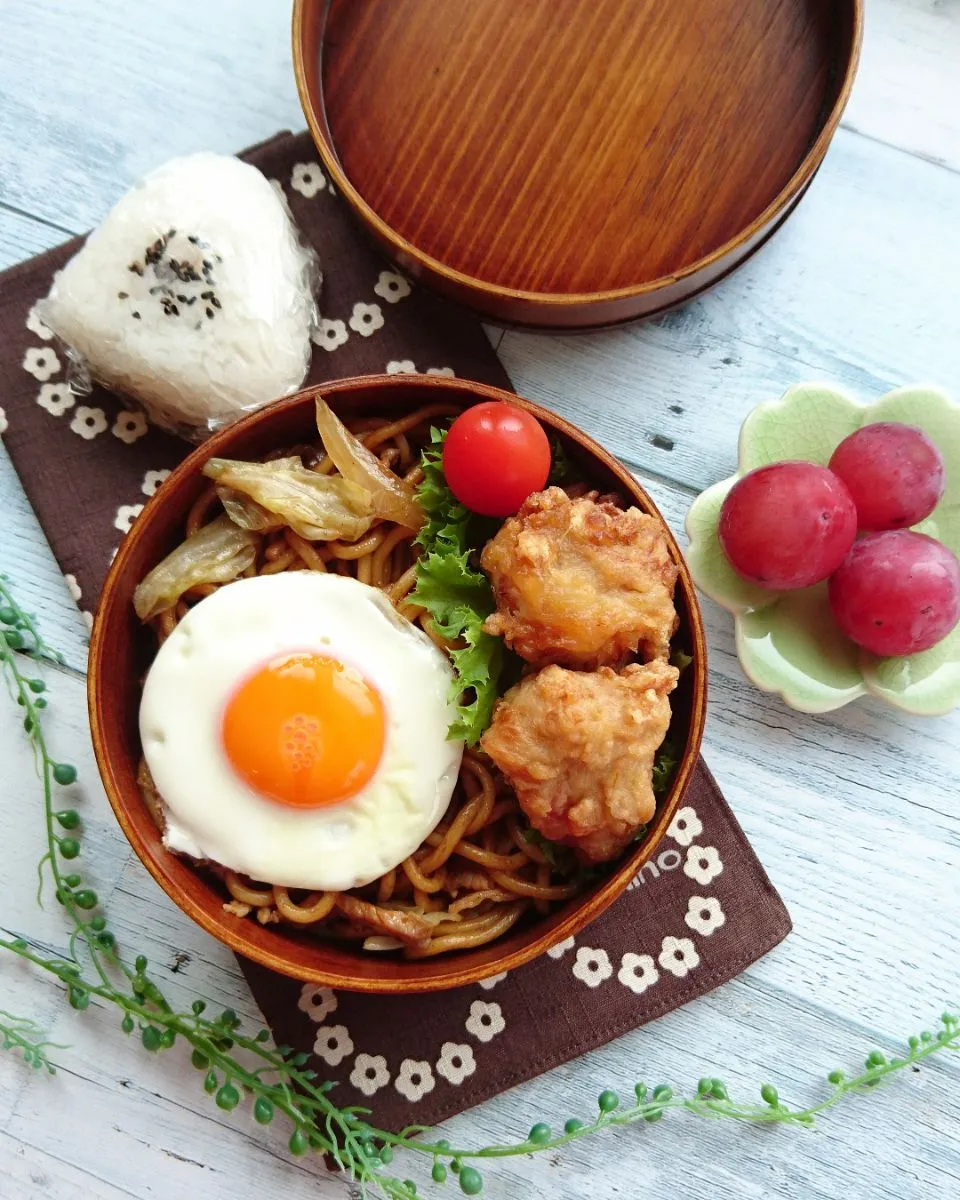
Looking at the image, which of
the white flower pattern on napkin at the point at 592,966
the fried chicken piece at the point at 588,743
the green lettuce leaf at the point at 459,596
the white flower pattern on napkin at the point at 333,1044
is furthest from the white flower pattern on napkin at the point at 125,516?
the white flower pattern on napkin at the point at 592,966

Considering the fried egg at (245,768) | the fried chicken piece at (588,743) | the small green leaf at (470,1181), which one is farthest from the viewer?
the small green leaf at (470,1181)

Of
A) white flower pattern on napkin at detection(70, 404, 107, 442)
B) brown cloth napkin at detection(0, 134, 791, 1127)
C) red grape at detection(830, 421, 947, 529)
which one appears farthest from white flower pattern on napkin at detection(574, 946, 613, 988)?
white flower pattern on napkin at detection(70, 404, 107, 442)

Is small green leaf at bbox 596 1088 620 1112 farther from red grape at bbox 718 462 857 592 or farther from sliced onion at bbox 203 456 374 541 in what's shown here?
sliced onion at bbox 203 456 374 541

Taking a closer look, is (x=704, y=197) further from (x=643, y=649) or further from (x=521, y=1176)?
(x=521, y=1176)

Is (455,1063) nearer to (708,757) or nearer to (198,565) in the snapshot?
(708,757)

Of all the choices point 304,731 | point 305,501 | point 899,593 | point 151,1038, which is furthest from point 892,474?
point 151,1038

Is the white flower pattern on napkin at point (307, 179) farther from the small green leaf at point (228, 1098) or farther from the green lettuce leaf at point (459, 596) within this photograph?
the small green leaf at point (228, 1098)

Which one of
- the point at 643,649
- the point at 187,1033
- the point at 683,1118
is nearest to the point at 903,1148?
the point at 683,1118
